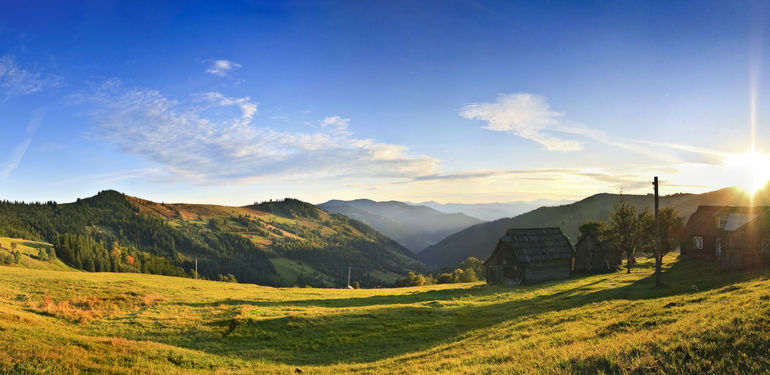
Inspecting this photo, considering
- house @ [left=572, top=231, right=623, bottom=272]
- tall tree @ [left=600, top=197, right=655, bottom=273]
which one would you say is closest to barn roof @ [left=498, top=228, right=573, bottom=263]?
house @ [left=572, top=231, right=623, bottom=272]

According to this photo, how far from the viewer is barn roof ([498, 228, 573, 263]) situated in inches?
2166

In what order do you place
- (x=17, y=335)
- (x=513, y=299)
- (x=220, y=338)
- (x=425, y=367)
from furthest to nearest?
(x=513, y=299) < (x=220, y=338) < (x=17, y=335) < (x=425, y=367)

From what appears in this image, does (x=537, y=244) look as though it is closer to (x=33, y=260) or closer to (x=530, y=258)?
(x=530, y=258)

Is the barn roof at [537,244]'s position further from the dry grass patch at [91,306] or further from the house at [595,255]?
the dry grass patch at [91,306]

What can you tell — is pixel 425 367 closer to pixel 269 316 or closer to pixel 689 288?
pixel 269 316

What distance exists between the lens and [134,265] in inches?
6088

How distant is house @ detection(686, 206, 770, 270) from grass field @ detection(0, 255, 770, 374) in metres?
2.71

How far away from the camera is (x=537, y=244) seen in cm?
5716

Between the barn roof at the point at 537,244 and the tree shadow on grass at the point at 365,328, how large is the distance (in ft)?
62.9

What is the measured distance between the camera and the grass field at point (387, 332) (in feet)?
36.8

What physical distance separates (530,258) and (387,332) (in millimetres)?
35328

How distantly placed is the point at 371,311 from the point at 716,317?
83.9 feet

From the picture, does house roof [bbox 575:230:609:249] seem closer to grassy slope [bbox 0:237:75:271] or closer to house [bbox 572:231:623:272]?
house [bbox 572:231:623:272]

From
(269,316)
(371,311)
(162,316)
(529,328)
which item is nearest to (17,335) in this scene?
(162,316)
